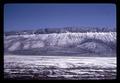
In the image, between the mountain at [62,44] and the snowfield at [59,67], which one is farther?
the mountain at [62,44]

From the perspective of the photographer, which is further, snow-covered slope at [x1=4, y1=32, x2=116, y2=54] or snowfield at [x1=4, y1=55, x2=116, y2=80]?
snow-covered slope at [x1=4, y1=32, x2=116, y2=54]

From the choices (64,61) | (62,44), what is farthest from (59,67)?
(62,44)

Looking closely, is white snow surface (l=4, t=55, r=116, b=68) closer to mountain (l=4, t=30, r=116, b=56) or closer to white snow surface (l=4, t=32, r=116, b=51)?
mountain (l=4, t=30, r=116, b=56)

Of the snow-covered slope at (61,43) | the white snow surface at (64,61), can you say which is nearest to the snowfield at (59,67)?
the white snow surface at (64,61)

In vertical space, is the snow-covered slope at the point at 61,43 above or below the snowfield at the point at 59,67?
above

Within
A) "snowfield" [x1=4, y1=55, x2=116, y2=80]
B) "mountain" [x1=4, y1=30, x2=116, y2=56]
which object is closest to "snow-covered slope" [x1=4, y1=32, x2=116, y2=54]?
"mountain" [x1=4, y1=30, x2=116, y2=56]

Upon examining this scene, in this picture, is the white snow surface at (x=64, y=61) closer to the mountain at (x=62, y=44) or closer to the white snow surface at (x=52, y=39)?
the mountain at (x=62, y=44)
